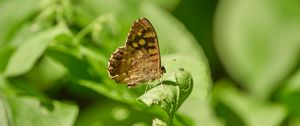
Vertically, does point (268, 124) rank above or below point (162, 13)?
below

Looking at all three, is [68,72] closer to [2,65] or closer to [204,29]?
[2,65]

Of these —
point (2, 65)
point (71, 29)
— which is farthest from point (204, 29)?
point (2, 65)

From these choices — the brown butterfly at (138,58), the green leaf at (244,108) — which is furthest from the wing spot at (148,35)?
the green leaf at (244,108)

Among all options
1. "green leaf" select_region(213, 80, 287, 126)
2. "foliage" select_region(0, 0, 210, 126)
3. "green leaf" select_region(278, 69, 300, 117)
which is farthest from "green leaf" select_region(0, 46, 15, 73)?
"green leaf" select_region(278, 69, 300, 117)

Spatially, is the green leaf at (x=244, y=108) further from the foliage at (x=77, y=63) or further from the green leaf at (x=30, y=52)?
the green leaf at (x=30, y=52)

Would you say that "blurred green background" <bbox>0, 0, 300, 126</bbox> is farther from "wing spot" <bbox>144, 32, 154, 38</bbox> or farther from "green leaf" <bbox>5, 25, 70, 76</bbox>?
"wing spot" <bbox>144, 32, 154, 38</bbox>

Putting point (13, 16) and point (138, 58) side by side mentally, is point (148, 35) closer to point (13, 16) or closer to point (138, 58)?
point (138, 58)
